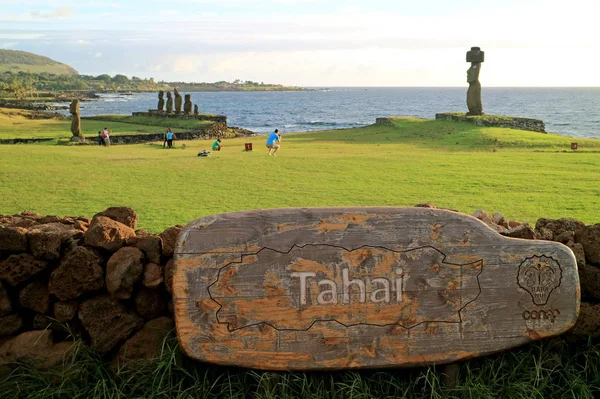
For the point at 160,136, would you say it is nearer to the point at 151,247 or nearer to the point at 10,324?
the point at 10,324

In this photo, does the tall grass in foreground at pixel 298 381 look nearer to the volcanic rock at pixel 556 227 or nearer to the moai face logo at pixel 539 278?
the moai face logo at pixel 539 278

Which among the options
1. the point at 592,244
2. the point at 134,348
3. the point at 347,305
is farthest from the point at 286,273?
the point at 592,244

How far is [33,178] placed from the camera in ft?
40.3

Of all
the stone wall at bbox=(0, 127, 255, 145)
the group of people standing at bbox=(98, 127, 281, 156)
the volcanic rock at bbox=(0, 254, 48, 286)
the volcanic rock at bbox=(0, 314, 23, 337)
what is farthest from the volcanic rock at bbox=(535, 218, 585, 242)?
the stone wall at bbox=(0, 127, 255, 145)

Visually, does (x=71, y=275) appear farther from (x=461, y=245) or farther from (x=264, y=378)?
(x=461, y=245)

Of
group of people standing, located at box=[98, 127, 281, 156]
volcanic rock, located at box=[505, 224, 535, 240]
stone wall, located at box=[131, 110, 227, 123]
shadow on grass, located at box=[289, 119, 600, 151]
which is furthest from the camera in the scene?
stone wall, located at box=[131, 110, 227, 123]

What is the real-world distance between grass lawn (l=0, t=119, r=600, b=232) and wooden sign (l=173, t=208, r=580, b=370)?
373 centimetres

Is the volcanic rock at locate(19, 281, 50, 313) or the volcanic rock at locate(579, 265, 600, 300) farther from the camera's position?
the volcanic rock at locate(579, 265, 600, 300)

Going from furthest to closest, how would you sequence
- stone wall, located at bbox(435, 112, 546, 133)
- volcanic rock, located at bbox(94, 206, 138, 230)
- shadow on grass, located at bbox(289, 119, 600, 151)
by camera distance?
stone wall, located at bbox(435, 112, 546, 133), shadow on grass, located at bbox(289, 119, 600, 151), volcanic rock, located at bbox(94, 206, 138, 230)

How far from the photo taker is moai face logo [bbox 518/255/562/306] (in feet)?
14.0

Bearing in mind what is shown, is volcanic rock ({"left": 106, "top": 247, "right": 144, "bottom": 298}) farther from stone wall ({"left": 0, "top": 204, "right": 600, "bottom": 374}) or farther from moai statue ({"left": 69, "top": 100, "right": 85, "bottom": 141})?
moai statue ({"left": 69, "top": 100, "right": 85, "bottom": 141})

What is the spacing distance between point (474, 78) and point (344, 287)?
3236cm

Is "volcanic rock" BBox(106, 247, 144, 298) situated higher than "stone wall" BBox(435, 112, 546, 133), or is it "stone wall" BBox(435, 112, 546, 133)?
"volcanic rock" BBox(106, 247, 144, 298)

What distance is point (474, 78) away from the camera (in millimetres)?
34219
